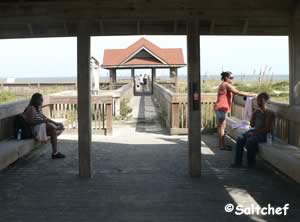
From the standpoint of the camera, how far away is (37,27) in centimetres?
916

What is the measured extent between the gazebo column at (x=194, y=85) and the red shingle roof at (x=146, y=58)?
3103 cm

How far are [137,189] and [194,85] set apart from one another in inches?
76.2

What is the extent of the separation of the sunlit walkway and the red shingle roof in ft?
94.7

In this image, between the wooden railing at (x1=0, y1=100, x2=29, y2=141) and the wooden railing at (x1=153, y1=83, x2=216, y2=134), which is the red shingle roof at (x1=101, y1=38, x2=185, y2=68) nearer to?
the wooden railing at (x1=153, y1=83, x2=216, y2=134)

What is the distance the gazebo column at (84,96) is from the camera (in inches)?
305

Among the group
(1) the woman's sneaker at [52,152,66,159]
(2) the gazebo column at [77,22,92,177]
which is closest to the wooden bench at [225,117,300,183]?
(2) the gazebo column at [77,22,92,177]

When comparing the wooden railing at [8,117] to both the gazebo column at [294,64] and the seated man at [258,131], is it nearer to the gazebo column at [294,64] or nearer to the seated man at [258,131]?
the seated man at [258,131]

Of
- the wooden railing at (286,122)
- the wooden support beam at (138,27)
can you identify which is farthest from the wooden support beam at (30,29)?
the wooden railing at (286,122)

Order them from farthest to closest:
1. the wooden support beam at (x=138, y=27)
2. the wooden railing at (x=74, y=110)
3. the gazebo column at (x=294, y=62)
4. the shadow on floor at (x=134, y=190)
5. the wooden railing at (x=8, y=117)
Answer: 1. the wooden railing at (x=74, y=110)
2. the wooden railing at (x=8, y=117)
3. the wooden support beam at (x=138, y=27)
4. the gazebo column at (x=294, y=62)
5. the shadow on floor at (x=134, y=190)

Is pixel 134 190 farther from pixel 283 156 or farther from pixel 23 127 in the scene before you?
pixel 23 127

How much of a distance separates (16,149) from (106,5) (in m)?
2.94

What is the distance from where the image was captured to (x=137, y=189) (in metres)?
7.07

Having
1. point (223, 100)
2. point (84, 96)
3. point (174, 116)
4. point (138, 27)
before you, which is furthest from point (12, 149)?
point (174, 116)

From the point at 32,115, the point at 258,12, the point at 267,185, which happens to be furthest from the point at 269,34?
the point at 32,115
